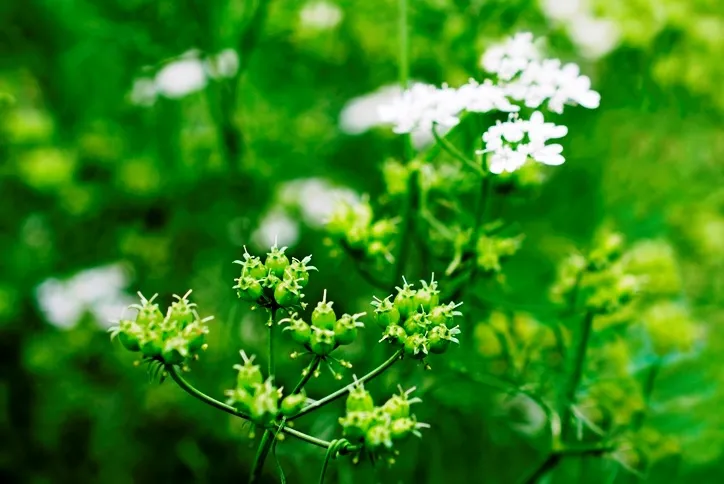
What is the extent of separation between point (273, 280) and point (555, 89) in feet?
1.74

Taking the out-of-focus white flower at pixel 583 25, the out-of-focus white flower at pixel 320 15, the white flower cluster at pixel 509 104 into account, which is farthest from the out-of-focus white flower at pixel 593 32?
the white flower cluster at pixel 509 104

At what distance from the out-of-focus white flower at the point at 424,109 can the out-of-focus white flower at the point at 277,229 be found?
94cm

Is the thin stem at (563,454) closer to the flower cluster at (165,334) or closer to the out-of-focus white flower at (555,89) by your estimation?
the out-of-focus white flower at (555,89)

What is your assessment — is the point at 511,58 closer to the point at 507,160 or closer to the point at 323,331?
the point at 507,160

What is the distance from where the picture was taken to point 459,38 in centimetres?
165

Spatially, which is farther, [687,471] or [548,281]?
[548,281]

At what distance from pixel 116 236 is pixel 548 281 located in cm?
132

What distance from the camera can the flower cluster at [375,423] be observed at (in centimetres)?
86

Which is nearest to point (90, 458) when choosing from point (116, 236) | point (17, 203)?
point (116, 236)

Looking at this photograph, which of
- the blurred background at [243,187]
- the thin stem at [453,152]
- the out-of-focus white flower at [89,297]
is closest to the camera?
the thin stem at [453,152]

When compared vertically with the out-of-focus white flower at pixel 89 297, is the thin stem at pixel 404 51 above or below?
above

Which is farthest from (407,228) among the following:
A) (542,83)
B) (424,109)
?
(542,83)

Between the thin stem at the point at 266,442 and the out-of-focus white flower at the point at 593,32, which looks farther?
the out-of-focus white flower at the point at 593,32

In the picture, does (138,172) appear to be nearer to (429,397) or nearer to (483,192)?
(429,397)
